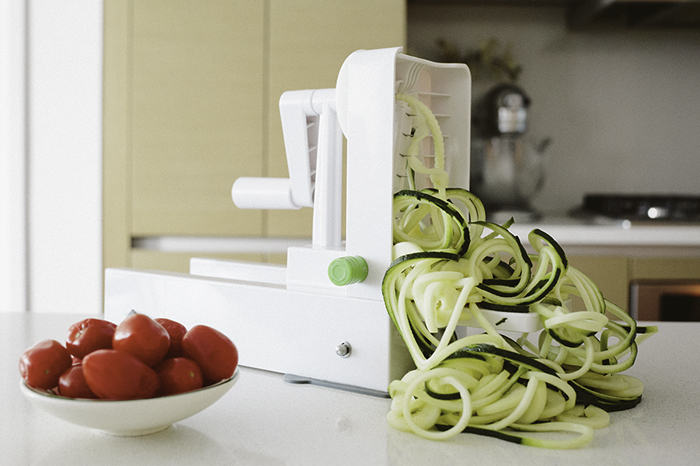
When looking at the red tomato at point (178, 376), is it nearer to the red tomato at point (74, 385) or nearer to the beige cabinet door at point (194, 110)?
the red tomato at point (74, 385)

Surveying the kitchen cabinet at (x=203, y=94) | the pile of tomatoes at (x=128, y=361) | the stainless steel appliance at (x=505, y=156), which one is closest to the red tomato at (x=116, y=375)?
the pile of tomatoes at (x=128, y=361)

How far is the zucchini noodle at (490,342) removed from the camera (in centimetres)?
65

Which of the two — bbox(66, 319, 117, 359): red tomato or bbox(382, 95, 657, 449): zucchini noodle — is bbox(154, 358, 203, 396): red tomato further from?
bbox(382, 95, 657, 449): zucchini noodle

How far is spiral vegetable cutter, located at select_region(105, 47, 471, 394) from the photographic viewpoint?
2.59 feet

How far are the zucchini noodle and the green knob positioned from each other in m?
0.05

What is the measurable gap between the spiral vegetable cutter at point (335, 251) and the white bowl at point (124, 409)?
0.24m

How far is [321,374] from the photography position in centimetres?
82

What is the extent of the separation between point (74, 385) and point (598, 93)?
2789 mm

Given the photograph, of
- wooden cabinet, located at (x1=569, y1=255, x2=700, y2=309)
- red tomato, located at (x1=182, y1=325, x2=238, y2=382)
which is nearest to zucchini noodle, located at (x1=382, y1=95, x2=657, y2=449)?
red tomato, located at (x1=182, y1=325, x2=238, y2=382)

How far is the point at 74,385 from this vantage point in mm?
577

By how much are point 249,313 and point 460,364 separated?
32 centimetres

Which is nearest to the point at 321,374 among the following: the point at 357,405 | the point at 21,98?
the point at 357,405

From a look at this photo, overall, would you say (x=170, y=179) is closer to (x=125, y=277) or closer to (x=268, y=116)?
(x=268, y=116)

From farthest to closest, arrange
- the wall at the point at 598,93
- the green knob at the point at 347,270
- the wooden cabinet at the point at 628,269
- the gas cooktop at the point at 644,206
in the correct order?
the wall at the point at 598,93
the gas cooktop at the point at 644,206
the wooden cabinet at the point at 628,269
the green knob at the point at 347,270
